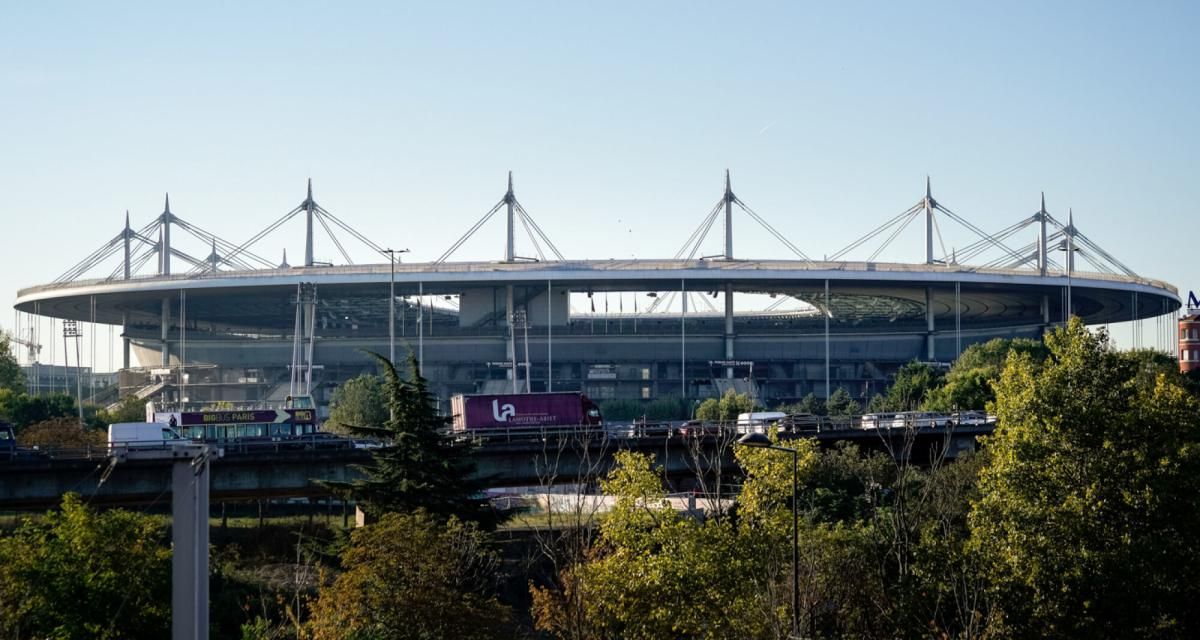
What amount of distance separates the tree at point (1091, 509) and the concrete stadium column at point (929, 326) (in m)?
76.1

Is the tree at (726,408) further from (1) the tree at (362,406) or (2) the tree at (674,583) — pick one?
(2) the tree at (674,583)

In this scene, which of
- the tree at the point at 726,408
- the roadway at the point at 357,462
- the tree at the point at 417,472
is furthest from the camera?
the tree at the point at 726,408

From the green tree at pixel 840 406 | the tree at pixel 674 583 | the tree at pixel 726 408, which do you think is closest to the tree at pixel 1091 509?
the tree at pixel 674 583

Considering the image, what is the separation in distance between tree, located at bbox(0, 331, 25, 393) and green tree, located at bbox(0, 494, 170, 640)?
63376mm

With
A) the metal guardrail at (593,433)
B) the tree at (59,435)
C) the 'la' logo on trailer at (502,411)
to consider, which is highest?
the 'la' logo on trailer at (502,411)

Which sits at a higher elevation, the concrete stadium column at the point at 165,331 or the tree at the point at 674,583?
the concrete stadium column at the point at 165,331

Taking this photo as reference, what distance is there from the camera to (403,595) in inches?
1165

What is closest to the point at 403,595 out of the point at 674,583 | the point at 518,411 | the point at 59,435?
the point at 674,583

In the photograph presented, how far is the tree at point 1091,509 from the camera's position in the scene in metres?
28.6

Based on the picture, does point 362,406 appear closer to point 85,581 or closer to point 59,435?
point 59,435

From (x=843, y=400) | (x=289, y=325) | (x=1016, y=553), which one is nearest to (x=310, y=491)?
(x=1016, y=553)

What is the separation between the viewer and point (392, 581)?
30203 mm

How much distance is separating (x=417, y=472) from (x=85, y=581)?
963 centimetres

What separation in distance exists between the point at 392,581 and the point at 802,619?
30.2 feet
